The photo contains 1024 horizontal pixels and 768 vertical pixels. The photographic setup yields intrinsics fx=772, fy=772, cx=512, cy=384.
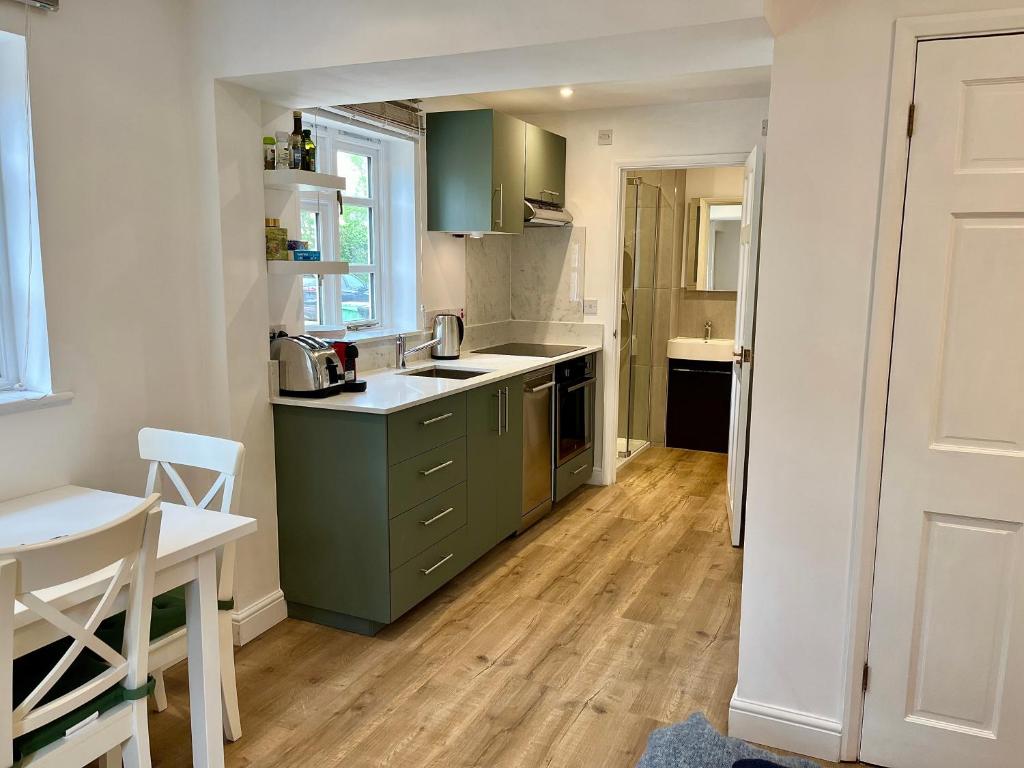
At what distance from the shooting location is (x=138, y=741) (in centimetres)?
174

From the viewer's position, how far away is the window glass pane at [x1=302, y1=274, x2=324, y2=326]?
3.62m

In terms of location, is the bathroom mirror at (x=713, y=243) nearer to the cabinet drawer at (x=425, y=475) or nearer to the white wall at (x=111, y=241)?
the cabinet drawer at (x=425, y=475)

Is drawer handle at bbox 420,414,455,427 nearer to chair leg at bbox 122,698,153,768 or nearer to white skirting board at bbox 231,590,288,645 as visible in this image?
white skirting board at bbox 231,590,288,645

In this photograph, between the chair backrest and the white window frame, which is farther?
the white window frame

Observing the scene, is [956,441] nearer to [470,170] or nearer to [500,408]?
[500,408]

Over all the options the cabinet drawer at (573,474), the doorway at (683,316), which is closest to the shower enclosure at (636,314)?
the doorway at (683,316)

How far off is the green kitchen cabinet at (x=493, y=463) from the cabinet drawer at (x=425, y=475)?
0.34 ft

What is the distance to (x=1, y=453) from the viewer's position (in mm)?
2160

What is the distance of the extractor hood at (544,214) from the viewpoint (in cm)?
432

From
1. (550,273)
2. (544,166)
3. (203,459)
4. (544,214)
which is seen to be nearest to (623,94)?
(544,166)

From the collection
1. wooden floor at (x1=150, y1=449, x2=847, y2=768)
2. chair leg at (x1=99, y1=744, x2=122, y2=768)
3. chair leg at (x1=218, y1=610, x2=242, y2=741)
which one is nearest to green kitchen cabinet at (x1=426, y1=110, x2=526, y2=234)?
wooden floor at (x1=150, y1=449, x2=847, y2=768)

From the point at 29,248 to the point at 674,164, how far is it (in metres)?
Answer: 3.39

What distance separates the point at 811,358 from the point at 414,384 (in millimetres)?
1708

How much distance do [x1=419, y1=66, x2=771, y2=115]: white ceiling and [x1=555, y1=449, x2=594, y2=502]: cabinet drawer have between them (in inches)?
81.1
